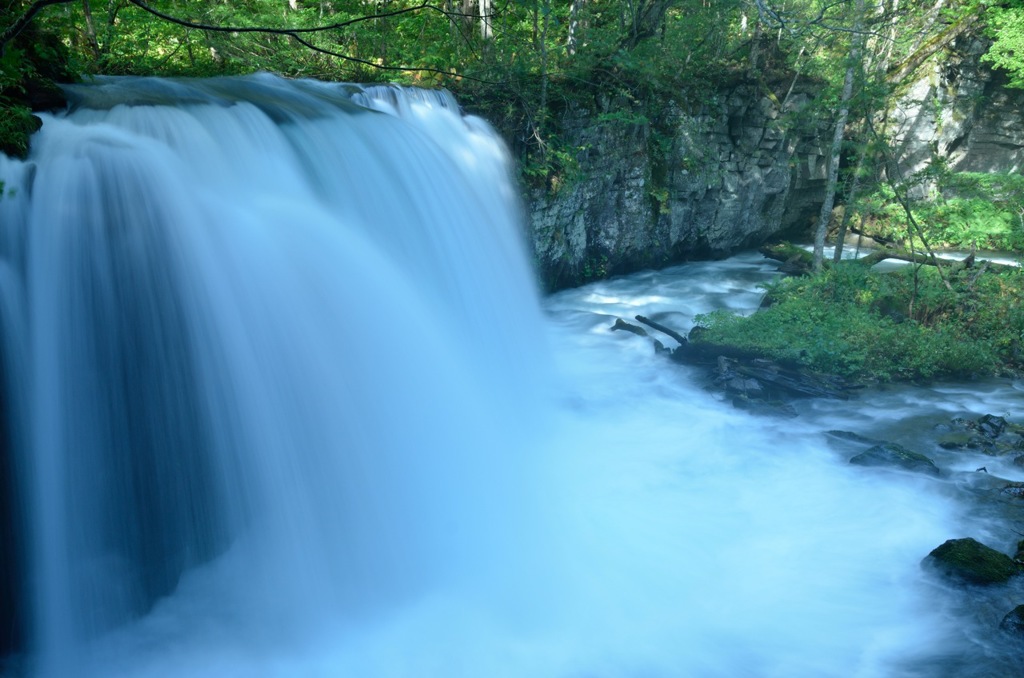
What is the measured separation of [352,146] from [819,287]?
7669 millimetres

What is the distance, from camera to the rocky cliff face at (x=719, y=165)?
11.7 meters

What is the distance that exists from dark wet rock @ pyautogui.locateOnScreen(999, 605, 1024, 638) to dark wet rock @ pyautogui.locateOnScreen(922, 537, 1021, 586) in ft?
1.49

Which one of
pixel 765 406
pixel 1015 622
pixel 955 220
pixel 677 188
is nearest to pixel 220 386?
pixel 1015 622

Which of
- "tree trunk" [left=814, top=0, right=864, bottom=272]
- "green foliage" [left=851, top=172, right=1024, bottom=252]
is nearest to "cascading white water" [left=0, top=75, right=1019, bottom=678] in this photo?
"tree trunk" [left=814, top=0, right=864, bottom=272]

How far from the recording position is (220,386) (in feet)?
15.4

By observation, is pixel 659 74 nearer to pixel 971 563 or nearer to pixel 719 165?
pixel 719 165

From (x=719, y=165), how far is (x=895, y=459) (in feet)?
27.9

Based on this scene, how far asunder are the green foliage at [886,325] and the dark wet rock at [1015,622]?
474cm

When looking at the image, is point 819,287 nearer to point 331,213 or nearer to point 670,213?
point 670,213

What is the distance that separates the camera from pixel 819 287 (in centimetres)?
1087

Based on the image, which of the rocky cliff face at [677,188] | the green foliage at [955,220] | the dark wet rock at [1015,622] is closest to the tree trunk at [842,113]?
the rocky cliff face at [677,188]

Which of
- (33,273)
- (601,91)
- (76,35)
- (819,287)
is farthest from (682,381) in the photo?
(76,35)

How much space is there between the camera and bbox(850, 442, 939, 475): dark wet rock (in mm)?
6504

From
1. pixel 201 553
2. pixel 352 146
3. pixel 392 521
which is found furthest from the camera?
pixel 352 146
